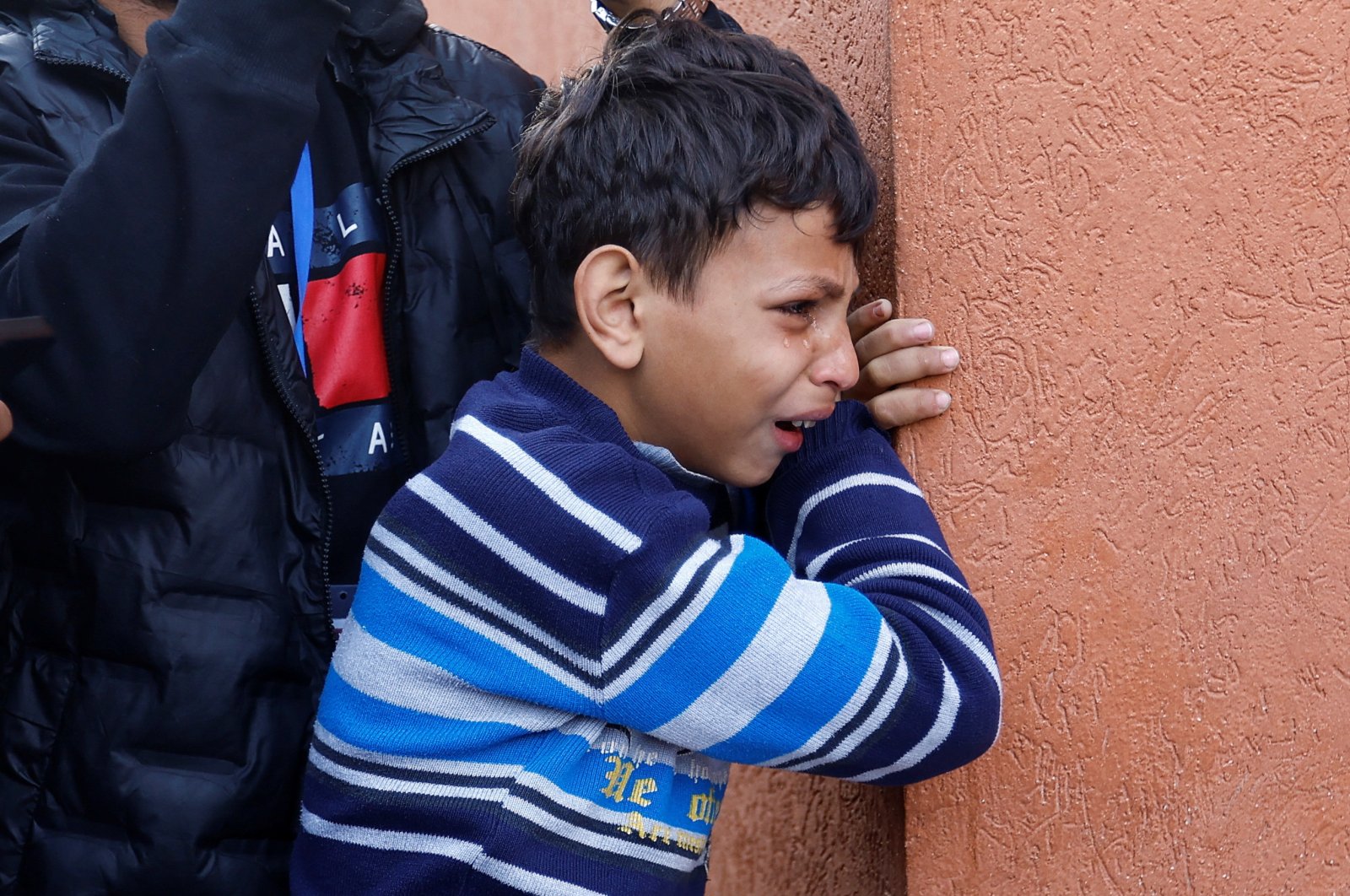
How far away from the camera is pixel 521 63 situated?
3012mm

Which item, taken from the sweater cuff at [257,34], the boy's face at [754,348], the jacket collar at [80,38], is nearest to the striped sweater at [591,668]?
the boy's face at [754,348]

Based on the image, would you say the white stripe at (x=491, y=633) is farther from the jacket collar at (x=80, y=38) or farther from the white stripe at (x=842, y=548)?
the jacket collar at (x=80, y=38)

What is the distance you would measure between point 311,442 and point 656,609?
56cm

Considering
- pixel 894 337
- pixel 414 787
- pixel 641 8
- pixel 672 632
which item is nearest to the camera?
pixel 672 632

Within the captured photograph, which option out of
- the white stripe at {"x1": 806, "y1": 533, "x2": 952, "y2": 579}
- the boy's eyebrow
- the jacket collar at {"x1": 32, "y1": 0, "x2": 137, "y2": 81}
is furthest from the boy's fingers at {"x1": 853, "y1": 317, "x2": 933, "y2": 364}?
the jacket collar at {"x1": 32, "y1": 0, "x2": 137, "y2": 81}

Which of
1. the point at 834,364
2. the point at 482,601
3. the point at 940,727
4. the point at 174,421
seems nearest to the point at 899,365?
the point at 834,364

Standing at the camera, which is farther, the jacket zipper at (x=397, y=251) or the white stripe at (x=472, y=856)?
the jacket zipper at (x=397, y=251)

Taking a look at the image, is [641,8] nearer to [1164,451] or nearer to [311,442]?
[311,442]

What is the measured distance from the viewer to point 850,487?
55.6 inches

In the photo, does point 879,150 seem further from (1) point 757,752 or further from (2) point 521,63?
(2) point 521,63

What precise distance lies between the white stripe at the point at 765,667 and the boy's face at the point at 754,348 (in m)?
0.27

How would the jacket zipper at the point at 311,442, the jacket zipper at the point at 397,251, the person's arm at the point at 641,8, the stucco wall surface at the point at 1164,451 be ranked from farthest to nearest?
the person's arm at the point at 641,8, the jacket zipper at the point at 397,251, the jacket zipper at the point at 311,442, the stucco wall surface at the point at 1164,451

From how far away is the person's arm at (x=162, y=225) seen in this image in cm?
122

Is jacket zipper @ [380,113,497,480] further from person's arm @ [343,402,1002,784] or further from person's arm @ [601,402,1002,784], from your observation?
person's arm @ [601,402,1002,784]
